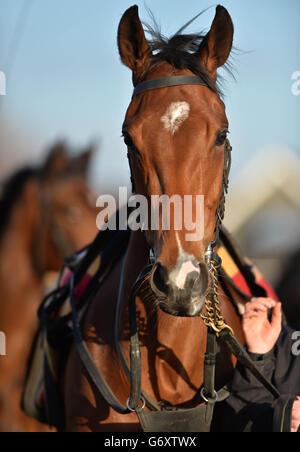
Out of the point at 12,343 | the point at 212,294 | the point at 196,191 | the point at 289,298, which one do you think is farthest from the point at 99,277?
the point at 289,298

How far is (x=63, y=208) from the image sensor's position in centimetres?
567

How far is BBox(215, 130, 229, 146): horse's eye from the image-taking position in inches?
76.2

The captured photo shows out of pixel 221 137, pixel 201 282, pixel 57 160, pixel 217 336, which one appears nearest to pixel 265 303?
pixel 217 336

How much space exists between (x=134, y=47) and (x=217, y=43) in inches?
13.5

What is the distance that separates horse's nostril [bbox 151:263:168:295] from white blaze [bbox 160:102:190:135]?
49cm

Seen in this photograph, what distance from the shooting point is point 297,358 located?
7.38ft

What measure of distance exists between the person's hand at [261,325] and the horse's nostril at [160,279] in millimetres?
723

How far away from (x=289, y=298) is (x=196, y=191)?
3.36 metres

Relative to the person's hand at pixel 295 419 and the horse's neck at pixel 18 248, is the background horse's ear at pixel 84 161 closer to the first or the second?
the horse's neck at pixel 18 248

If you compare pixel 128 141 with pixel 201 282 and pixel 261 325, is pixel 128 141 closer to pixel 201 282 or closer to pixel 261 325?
pixel 201 282

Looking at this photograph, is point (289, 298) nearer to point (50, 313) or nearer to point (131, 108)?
point (50, 313)

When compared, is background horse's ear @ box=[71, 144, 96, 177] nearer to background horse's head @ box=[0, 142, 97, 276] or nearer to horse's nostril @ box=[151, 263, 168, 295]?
background horse's head @ box=[0, 142, 97, 276]

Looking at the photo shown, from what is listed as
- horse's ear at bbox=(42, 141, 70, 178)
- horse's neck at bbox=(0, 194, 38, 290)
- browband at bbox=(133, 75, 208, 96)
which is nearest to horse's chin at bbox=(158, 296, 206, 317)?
browband at bbox=(133, 75, 208, 96)

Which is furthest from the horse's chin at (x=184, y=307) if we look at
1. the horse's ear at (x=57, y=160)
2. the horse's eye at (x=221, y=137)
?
the horse's ear at (x=57, y=160)
